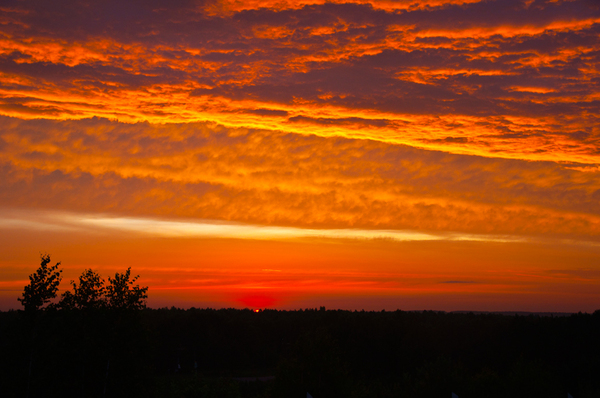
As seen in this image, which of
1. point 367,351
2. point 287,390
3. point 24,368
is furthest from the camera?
point 367,351

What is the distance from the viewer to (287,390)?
48656 millimetres

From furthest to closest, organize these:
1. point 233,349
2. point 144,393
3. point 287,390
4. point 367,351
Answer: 1. point 233,349
2. point 367,351
3. point 287,390
4. point 144,393

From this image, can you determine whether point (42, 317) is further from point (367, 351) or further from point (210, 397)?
point (367, 351)

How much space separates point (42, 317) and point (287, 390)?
2300cm

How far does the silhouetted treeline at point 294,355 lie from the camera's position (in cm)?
3600

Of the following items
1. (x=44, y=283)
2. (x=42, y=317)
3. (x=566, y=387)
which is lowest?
(x=566, y=387)

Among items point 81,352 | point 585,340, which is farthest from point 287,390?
point 585,340

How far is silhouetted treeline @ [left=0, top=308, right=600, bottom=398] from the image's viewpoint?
36.0 meters

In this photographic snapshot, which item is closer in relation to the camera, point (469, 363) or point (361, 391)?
point (361, 391)

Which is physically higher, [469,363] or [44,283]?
[44,283]

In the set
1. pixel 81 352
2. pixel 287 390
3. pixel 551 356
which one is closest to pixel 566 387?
pixel 551 356

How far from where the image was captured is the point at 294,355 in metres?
51.4

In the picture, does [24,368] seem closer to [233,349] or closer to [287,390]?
[287,390]

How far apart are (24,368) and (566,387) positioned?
213 ft
